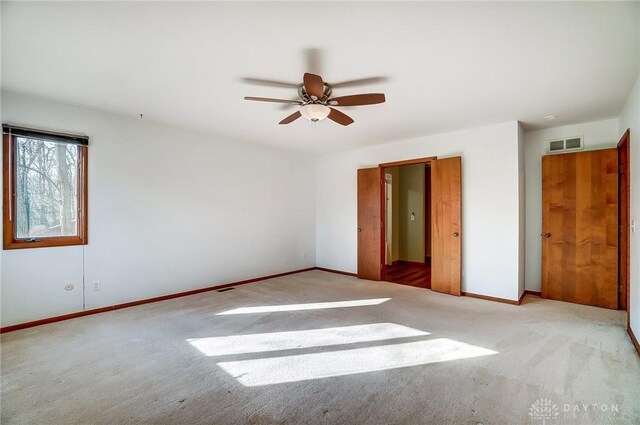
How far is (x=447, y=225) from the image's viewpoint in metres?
4.52

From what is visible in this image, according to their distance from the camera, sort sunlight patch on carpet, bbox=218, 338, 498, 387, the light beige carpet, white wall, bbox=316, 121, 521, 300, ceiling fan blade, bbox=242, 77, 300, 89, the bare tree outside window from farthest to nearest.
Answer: white wall, bbox=316, 121, 521, 300, the bare tree outside window, ceiling fan blade, bbox=242, 77, 300, 89, sunlight patch on carpet, bbox=218, 338, 498, 387, the light beige carpet

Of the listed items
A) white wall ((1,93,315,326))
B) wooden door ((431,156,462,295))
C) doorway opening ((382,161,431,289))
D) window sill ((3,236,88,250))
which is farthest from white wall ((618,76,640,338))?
window sill ((3,236,88,250))

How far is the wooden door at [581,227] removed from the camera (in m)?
3.77

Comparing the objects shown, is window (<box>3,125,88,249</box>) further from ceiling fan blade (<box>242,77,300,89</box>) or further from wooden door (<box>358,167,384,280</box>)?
wooden door (<box>358,167,384,280</box>)

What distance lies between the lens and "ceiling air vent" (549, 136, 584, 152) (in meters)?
4.07

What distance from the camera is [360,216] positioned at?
18.5 ft

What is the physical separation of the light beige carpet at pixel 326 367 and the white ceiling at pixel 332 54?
2.51 m

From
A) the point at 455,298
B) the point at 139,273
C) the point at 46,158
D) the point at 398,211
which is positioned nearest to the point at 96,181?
the point at 46,158

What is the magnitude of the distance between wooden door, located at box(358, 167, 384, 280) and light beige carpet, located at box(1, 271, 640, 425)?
1.69 meters

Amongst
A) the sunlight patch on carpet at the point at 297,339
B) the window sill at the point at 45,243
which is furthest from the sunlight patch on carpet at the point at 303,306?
the window sill at the point at 45,243

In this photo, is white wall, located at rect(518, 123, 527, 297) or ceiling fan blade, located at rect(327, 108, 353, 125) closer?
ceiling fan blade, located at rect(327, 108, 353, 125)

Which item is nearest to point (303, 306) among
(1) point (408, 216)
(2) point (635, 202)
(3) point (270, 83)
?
(3) point (270, 83)

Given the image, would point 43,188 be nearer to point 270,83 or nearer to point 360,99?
point 270,83

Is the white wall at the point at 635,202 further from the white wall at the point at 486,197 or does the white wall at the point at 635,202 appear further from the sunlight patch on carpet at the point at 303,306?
the sunlight patch on carpet at the point at 303,306
